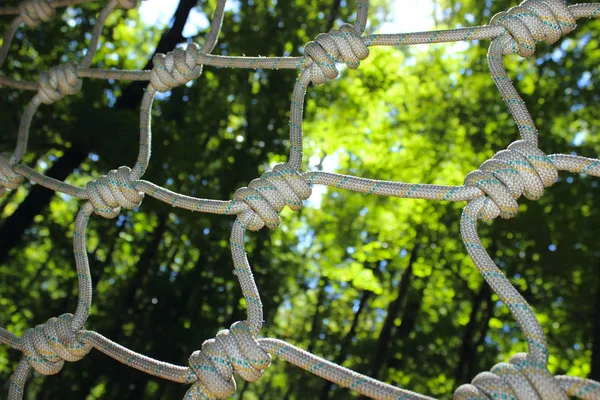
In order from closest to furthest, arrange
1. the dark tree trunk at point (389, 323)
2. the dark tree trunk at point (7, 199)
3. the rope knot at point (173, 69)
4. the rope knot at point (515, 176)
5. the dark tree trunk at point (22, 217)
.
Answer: the rope knot at point (515, 176), the rope knot at point (173, 69), the dark tree trunk at point (22, 217), the dark tree trunk at point (389, 323), the dark tree trunk at point (7, 199)

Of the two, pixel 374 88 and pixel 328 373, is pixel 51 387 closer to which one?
pixel 374 88

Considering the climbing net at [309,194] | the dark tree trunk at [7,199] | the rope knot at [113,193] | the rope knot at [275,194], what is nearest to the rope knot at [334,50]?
the climbing net at [309,194]

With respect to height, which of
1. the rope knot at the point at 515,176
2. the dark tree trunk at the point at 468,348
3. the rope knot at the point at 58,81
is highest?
the dark tree trunk at the point at 468,348

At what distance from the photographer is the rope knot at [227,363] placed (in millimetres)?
537

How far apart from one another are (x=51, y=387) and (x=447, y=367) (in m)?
3.24

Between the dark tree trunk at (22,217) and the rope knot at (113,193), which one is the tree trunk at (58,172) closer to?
the dark tree trunk at (22,217)

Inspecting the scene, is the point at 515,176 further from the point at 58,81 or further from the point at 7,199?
the point at 7,199

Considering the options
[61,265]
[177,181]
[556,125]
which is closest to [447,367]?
[556,125]

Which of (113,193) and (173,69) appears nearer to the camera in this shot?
(113,193)

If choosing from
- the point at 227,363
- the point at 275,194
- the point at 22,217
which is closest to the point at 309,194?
the point at 275,194

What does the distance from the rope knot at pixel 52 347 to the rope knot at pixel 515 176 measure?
522 millimetres

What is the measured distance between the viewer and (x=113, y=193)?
77 cm

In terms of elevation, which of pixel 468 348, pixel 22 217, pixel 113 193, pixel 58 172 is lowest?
pixel 113 193

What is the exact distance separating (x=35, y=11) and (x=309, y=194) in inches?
33.0
